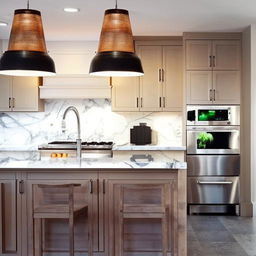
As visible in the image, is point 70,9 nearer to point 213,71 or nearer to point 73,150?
point 73,150

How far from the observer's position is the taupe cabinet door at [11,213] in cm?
383

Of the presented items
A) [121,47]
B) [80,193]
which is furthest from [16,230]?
[121,47]

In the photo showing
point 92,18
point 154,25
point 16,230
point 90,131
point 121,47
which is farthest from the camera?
point 90,131

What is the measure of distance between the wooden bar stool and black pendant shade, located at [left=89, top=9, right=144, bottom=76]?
98 cm

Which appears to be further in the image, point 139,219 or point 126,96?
point 126,96

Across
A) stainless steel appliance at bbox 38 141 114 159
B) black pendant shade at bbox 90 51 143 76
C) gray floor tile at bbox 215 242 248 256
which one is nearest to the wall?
gray floor tile at bbox 215 242 248 256

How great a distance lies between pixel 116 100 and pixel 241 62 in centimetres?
184

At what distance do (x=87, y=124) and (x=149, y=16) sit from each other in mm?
2255

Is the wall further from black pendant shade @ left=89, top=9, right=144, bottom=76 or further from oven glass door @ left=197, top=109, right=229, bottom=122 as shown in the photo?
black pendant shade @ left=89, top=9, right=144, bottom=76

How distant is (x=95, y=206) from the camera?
3.81 metres

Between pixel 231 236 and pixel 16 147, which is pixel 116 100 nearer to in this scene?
pixel 16 147

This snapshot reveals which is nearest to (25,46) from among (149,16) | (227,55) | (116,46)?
(116,46)

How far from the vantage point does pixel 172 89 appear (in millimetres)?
6648

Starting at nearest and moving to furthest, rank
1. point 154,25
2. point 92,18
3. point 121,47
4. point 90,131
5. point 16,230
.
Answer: point 121,47 < point 16,230 < point 92,18 < point 154,25 < point 90,131
